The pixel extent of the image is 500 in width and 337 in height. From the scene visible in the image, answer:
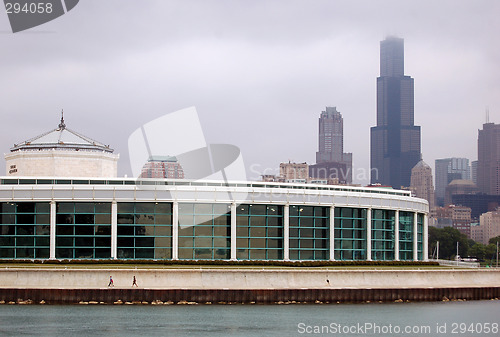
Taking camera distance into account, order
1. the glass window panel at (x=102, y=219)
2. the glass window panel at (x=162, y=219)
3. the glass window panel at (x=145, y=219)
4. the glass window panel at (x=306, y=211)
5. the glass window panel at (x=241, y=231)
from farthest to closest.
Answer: the glass window panel at (x=306, y=211)
the glass window panel at (x=241, y=231)
the glass window panel at (x=162, y=219)
the glass window panel at (x=145, y=219)
the glass window panel at (x=102, y=219)

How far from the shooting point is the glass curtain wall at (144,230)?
92438 millimetres

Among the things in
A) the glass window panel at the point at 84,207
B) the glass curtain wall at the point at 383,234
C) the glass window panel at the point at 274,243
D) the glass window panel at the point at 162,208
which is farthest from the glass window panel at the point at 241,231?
the glass curtain wall at the point at 383,234

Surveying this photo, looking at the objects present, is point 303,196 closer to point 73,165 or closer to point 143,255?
point 143,255

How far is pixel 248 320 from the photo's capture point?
207 ft

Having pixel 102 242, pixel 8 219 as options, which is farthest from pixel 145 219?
pixel 8 219

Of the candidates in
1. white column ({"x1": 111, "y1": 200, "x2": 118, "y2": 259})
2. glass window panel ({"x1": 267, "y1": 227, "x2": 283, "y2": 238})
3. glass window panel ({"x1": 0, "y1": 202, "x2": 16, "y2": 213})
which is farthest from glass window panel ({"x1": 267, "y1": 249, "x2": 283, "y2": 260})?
glass window panel ({"x1": 0, "y1": 202, "x2": 16, "y2": 213})

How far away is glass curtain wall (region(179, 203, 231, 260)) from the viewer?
307 feet

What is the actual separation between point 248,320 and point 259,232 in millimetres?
33128

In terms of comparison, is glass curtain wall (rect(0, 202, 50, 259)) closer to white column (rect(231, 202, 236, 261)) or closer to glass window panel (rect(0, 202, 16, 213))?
glass window panel (rect(0, 202, 16, 213))

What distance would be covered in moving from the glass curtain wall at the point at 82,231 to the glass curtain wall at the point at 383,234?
31504 millimetres

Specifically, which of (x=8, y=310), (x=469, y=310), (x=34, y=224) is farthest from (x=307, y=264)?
(x=8, y=310)

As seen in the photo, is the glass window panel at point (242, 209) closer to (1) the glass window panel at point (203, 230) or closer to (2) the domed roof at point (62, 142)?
(1) the glass window panel at point (203, 230)

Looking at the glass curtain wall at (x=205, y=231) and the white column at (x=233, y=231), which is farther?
the white column at (x=233, y=231)

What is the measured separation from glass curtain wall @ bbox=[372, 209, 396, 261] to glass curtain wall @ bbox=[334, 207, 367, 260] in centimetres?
155
